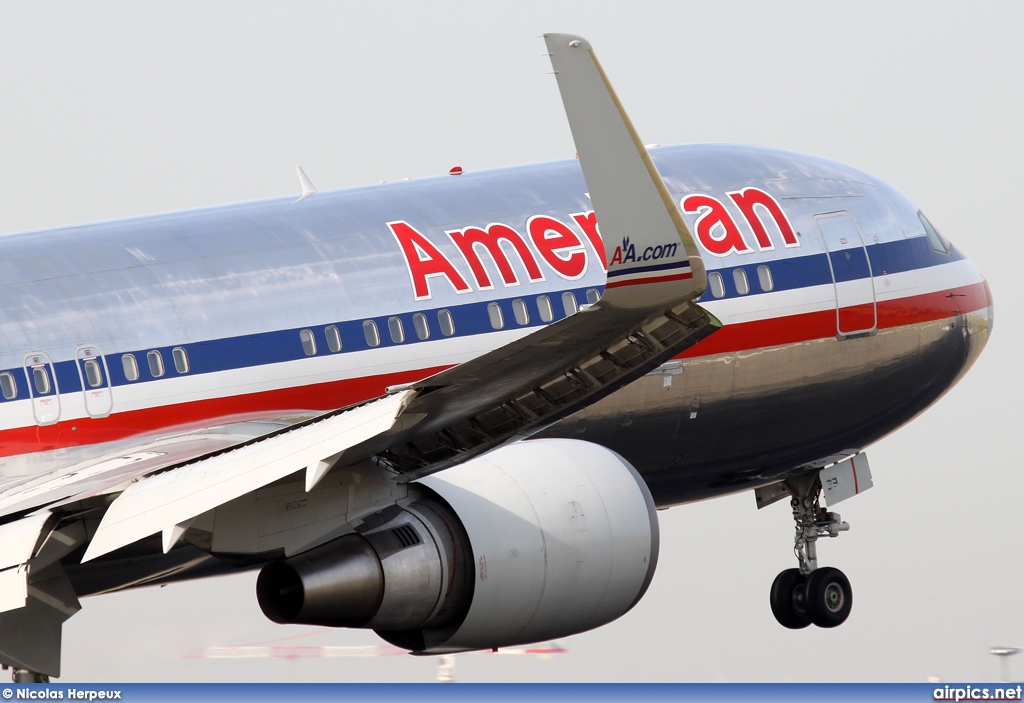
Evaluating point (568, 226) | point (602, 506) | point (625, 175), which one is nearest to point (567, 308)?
point (568, 226)

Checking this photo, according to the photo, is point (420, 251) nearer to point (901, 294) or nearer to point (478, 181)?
point (478, 181)

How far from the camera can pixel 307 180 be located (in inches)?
647

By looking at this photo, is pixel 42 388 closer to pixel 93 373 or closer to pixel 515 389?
pixel 93 373

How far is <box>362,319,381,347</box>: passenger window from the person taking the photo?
14.5m

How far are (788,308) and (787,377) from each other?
0.69 metres

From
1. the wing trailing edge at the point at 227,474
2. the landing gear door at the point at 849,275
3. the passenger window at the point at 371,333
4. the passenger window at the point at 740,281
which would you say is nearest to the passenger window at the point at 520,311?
the passenger window at the point at 371,333

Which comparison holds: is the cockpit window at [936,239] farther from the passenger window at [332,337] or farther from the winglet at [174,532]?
the winglet at [174,532]

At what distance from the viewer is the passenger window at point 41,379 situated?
13117 millimetres

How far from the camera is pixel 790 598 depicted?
18.7 meters

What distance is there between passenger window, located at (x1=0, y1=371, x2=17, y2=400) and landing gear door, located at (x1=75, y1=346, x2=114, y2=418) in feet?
1.73

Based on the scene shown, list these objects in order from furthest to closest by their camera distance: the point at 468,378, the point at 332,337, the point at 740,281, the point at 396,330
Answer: the point at 740,281, the point at 396,330, the point at 332,337, the point at 468,378

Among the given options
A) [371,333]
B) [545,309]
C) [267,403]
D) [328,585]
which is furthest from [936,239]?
[328,585]

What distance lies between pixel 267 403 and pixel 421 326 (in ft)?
5.27

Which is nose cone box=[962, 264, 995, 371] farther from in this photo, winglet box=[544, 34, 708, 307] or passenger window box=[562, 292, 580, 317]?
winglet box=[544, 34, 708, 307]
